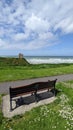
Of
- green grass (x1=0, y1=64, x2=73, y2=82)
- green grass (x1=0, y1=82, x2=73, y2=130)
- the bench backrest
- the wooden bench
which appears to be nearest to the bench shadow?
the wooden bench

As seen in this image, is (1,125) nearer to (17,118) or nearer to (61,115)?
(17,118)

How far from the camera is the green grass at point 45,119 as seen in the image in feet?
24.5

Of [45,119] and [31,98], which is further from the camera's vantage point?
[31,98]

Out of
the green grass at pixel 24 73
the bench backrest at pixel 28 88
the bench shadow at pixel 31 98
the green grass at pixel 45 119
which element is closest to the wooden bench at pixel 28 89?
the bench backrest at pixel 28 88

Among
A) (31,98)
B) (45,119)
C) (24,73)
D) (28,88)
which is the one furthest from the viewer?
(24,73)

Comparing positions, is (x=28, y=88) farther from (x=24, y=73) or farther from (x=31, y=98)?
(x=24, y=73)

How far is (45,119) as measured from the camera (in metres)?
8.12

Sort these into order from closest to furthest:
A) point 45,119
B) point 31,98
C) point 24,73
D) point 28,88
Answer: point 45,119
point 28,88
point 31,98
point 24,73

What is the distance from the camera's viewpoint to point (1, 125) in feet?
24.9

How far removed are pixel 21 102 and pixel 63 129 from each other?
3.65 m

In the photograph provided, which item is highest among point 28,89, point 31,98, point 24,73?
point 28,89

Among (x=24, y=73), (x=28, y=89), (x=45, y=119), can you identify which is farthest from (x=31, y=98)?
(x=24, y=73)

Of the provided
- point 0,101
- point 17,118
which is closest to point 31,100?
point 0,101

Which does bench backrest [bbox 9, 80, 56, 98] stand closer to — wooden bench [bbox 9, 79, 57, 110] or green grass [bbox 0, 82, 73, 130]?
wooden bench [bbox 9, 79, 57, 110]
